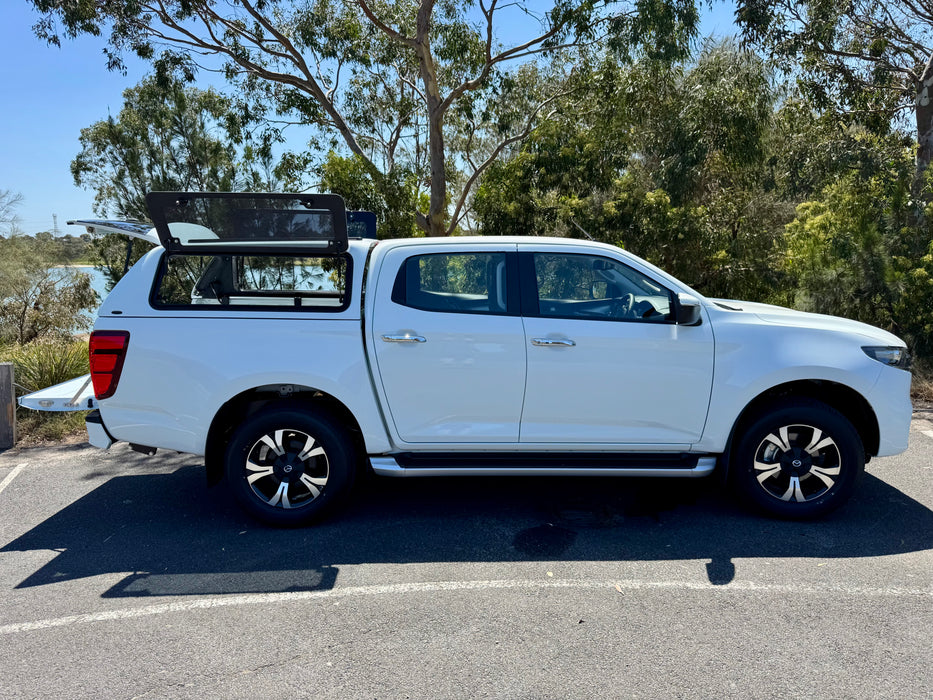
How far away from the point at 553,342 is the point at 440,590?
1.65 m

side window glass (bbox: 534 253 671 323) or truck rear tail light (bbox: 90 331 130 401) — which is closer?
truck rear tail light (bbox: 90 331 130 401)

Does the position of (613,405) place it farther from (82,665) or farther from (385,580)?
(82,665)

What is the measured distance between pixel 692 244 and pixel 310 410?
961cm

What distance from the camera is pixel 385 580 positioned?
13.9ft

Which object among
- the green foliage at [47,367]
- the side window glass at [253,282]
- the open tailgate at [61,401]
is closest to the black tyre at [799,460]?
the side window glass at [253,282]

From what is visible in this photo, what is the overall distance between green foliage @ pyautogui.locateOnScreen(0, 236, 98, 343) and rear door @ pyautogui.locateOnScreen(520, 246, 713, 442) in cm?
1535

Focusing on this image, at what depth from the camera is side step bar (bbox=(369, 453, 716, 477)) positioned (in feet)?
15.8

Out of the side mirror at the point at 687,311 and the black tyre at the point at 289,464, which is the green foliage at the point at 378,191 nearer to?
the black tyre at the point at 289,464

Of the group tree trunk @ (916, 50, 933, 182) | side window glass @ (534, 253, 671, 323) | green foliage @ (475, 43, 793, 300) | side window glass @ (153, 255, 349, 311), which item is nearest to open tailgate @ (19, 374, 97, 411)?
side window glass @ (153, 255, 349, 311)

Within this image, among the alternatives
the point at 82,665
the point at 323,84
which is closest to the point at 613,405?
the point at 82,665

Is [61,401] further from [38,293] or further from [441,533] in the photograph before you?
[38,293]

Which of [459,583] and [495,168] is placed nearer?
[459,583]

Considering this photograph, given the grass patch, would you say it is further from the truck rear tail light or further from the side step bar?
the side step bar

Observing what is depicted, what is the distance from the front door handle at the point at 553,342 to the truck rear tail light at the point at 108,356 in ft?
8.47
